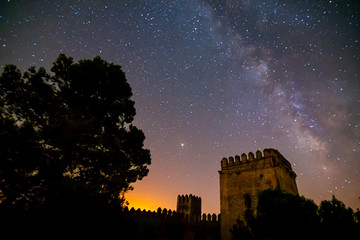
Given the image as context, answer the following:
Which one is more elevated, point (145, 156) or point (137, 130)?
point (137, 130)

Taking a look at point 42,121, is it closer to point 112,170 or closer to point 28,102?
point 28,102

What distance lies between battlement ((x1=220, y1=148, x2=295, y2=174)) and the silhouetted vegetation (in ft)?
22.1

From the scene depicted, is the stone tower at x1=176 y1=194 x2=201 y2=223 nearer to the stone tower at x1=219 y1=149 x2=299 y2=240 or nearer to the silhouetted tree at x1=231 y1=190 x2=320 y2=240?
the stone tower at x1=219 y1=149 x2=299 y2=240

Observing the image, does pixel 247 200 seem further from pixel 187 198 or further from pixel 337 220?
pixel 187 198

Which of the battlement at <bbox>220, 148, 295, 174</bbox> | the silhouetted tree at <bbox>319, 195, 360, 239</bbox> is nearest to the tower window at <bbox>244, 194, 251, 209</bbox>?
the battlement at <bbox>220, 148, 295, 174</bbox>

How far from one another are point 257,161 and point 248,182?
233 centimetres

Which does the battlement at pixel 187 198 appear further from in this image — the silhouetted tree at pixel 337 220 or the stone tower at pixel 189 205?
the silhouetted tree at pixel 337 220

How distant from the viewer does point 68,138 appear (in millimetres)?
10016

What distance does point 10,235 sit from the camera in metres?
4.69

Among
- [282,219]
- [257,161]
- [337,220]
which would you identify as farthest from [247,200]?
[282,219]

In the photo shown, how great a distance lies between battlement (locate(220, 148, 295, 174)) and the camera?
16297 mm

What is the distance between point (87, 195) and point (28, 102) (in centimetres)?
826

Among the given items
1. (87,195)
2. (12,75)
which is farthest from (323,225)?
(12,75)

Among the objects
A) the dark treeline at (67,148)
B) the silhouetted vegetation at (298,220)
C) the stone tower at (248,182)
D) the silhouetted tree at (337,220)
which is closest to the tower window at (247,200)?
the stone tower at (248,182)
